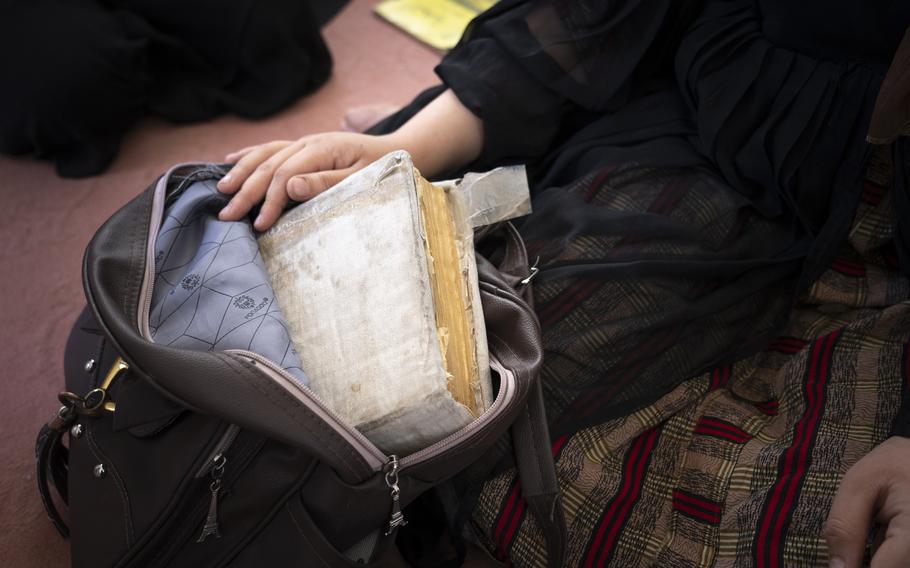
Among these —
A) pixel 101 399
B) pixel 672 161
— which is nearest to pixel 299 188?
pixel 101 399

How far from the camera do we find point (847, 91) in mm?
602

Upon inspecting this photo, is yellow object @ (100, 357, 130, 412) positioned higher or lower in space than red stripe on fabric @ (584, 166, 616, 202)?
lower

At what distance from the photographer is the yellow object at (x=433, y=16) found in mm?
1338

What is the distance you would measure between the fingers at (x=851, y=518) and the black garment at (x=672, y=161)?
0.17 meters

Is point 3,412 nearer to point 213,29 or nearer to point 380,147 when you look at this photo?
point 380,147

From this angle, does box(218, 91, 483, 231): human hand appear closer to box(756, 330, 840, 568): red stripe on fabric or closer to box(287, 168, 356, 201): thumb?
box(287, 168, 356, 201): thumb

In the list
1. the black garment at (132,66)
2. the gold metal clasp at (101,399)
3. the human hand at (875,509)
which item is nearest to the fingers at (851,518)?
the human hand at (875,509)

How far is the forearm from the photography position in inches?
27.2

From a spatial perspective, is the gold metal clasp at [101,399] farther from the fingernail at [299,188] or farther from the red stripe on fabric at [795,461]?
the red stripe on fabric at [795,461]

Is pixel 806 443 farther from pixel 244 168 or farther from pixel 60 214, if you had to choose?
pixel 60 214

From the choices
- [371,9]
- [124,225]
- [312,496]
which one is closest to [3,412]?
[124,225]

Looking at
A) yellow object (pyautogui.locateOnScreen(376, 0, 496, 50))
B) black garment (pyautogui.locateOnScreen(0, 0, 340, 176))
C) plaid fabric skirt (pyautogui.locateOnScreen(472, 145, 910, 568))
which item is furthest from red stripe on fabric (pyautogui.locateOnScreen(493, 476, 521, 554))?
yellow object (pyautogui.locateOnScreen(376, 0, 496, 50))

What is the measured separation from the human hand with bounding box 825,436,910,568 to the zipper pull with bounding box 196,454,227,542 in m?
0.42

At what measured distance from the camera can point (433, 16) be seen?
1396 millimetres
